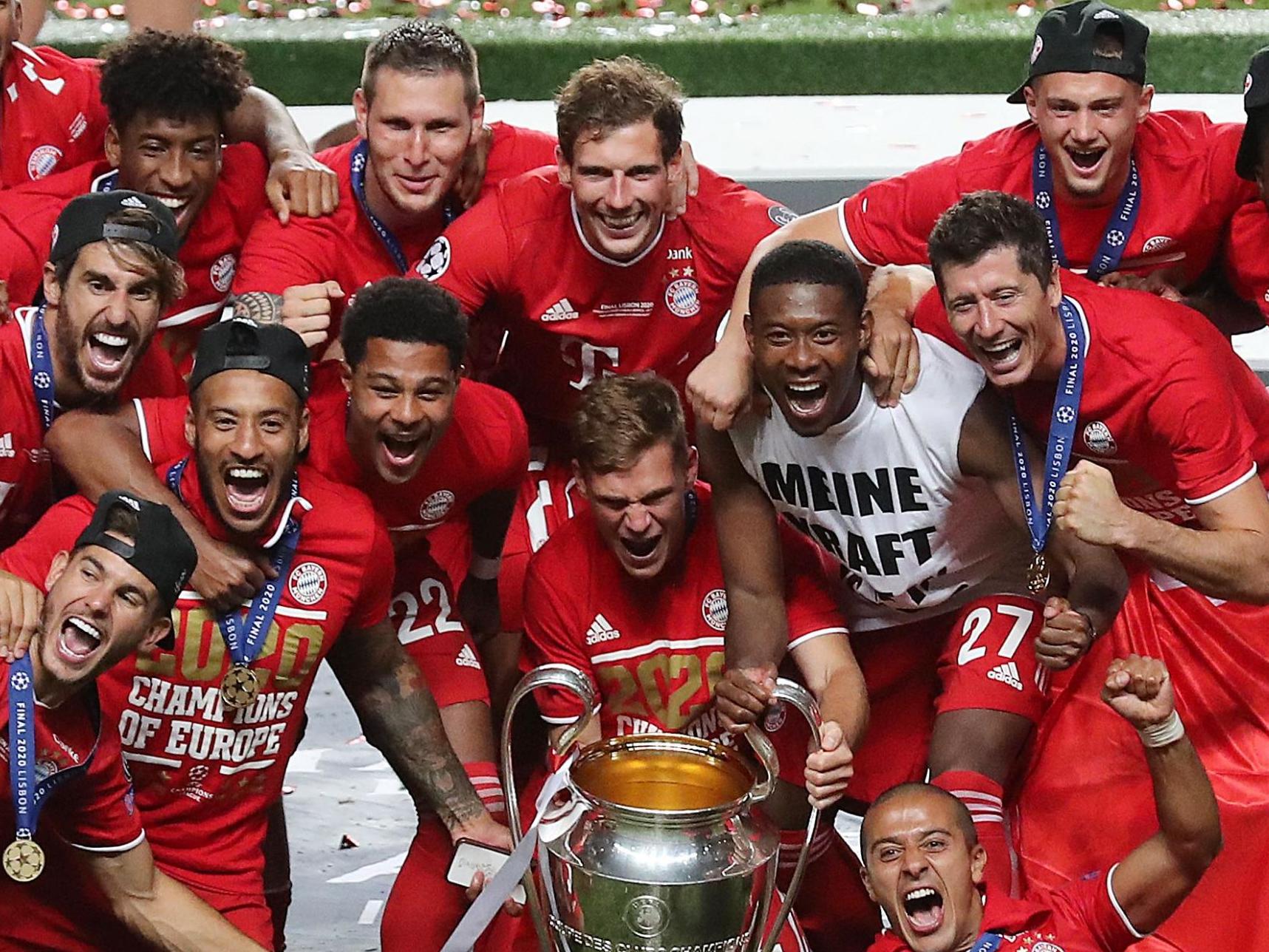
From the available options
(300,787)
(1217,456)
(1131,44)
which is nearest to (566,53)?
(300,787)

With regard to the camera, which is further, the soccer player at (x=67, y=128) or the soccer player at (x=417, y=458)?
the soccer player at (x=67, y=128)

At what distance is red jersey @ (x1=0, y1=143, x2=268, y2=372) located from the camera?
4.34 meters

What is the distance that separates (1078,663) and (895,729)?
452 millimetres

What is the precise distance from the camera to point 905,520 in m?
4.09

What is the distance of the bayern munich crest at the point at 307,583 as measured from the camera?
3.91 metres

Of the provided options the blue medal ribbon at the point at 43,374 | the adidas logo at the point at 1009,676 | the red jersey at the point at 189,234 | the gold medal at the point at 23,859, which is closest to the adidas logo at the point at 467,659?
the red jersey at the point at 189,234

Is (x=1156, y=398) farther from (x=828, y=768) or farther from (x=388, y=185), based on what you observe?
(x=388, y=185)

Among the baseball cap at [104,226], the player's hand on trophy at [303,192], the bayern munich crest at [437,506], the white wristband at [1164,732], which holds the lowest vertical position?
the bayern munich crest at [437,506]

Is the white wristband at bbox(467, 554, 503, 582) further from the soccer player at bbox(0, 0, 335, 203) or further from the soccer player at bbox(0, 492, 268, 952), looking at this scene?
the soccer player at bbox(0, 492, 268, 952)

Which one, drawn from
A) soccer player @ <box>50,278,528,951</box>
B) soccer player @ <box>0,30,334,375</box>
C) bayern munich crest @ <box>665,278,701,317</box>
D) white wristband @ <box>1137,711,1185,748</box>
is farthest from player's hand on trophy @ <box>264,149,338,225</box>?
white wristband @ <box>1137,711,1185,748</box>

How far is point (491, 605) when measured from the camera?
16.1 feet

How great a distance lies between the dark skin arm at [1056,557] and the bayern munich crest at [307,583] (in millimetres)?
1253

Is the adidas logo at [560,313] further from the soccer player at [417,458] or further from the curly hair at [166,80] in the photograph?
the curly hair at [166,80]

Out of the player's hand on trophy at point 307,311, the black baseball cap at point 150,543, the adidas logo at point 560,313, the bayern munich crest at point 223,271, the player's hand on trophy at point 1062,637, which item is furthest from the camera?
the bayern munich crest at point 223,271
